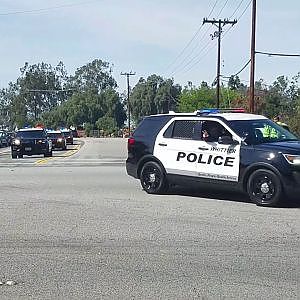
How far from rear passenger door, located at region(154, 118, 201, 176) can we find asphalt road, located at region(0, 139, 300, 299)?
63cm

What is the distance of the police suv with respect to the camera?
1152 cm

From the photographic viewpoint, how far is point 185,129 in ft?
43.7

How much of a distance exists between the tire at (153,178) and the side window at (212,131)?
130 centimetres

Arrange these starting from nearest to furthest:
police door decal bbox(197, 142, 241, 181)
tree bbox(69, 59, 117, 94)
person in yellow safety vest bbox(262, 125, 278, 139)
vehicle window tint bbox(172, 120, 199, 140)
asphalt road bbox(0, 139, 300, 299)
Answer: asphalt road bbox(0, 139, 300, 299) → police door decal bbox(197, 142, 241, 181) → person in yellow safety vest bbox(262, 125, 278, 139) → vehicle window tint bbox(172, 120, 199, 140) → tree bbox(69, 59, 117, 94)

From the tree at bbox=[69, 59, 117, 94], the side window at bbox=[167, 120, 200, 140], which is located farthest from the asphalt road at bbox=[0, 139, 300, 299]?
the tree at bbox=[69, 59, 117, 94]

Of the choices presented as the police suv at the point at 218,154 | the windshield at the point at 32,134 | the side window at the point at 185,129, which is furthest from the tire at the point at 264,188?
the windshield at the point at 32,134

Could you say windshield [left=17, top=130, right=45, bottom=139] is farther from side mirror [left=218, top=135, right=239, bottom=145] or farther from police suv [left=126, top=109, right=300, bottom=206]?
side mirror [left=218, top=135, right=239, bottom=145]

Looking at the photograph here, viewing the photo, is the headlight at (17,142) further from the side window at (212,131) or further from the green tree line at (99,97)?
the green tree line at (99,97)

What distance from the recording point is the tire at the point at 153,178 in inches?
534

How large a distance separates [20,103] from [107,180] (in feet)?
443

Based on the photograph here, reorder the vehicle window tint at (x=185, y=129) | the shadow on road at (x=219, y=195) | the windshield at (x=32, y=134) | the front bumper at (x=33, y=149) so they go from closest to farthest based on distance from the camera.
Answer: the shadow on road at (x=219, y=195)
the vehicle window tint at (x=185, y=129)
the front bumper at (x=33, y=149)
the windshield at (x=32, y=134)

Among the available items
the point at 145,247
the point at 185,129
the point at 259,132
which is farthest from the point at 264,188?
the point at 145,247

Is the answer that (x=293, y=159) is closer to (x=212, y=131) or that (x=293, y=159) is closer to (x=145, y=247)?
(x=212, y=131)

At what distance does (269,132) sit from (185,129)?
5.58 feet
